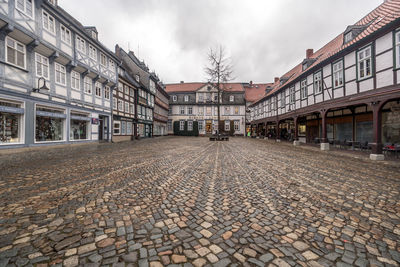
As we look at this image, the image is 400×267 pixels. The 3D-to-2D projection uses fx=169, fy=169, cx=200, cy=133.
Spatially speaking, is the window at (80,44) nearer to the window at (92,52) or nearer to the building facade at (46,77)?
the building facade at (46,77)

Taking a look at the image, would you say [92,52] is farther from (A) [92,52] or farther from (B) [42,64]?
(B) [42,64]

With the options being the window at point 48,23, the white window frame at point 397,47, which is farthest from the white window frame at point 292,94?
the window at point 48,23

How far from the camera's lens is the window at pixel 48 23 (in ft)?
35.7

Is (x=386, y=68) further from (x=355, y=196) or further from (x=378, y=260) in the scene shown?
(x=378, y=260)

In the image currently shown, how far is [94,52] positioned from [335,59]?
19760mm

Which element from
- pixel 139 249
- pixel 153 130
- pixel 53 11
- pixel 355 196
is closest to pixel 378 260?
pixel 355 196

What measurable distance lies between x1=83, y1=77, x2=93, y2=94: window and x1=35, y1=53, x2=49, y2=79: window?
3.40 metres

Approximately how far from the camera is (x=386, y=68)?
8391 millimetres

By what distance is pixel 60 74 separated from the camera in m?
12.5

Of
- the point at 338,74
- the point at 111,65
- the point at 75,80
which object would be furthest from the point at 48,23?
the point at 338,74

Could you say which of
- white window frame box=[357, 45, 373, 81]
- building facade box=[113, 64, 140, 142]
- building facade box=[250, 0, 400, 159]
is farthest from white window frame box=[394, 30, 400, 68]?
building facade box=[113, 64, 140, 142]

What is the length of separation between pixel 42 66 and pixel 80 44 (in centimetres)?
428

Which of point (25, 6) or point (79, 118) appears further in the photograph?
point (79, 118)

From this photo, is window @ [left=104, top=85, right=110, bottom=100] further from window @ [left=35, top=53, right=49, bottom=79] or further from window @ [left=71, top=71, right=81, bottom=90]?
window @ [left=35, top=53, right=49, bottom=79]
